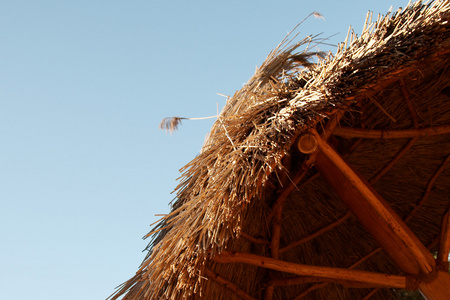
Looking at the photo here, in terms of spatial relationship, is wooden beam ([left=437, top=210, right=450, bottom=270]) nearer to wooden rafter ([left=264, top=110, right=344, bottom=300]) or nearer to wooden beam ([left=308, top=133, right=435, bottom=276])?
wooden beam ([left=308, top=133, right=435, bottom=276])

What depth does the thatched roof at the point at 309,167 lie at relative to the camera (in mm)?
1901

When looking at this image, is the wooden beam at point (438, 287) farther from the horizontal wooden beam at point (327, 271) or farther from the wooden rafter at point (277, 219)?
the wooden rafter at point (277, 219)

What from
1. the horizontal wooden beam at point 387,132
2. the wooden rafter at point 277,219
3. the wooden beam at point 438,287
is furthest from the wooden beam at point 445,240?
the wooden rafter at point 277,219

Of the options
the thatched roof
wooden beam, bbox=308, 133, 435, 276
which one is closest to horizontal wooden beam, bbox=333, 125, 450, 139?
the thatched roof

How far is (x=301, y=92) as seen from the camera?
1965mm

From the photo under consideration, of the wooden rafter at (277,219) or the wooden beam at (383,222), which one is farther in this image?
the wooden rafter at (277,219)

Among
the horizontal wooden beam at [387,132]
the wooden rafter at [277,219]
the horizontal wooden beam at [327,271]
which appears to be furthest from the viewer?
the wooden rafter at [277,219]

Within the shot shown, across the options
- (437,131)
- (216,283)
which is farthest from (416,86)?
(216,283)

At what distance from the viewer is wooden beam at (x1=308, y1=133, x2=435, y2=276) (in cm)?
220

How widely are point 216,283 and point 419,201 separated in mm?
1304

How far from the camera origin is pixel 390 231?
2.21 m

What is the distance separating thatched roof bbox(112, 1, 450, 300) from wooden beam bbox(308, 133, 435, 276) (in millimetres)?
105

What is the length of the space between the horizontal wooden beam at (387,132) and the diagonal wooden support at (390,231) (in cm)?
24

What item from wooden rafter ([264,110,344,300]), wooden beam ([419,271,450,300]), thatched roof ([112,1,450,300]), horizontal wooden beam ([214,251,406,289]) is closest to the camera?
thatched roof ([112,1,450,300])
